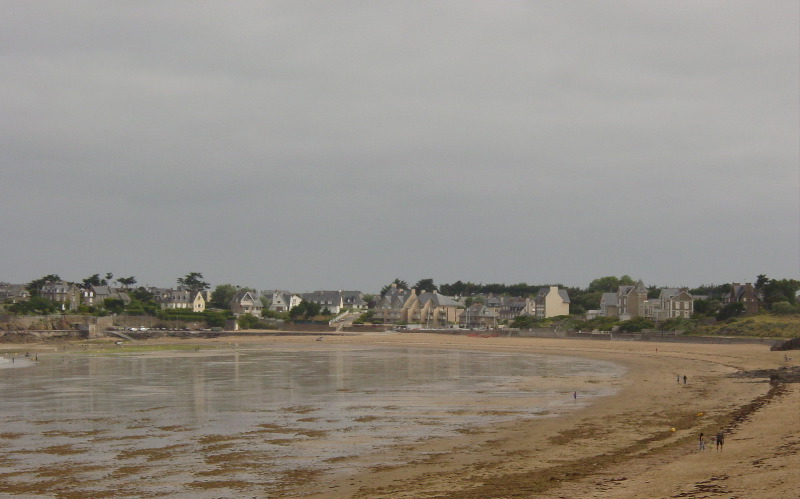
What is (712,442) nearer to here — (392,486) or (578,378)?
(392,486)

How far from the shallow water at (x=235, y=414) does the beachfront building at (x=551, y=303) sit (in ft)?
240

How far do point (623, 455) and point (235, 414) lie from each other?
1490cm

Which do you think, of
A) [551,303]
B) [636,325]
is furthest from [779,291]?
[551,303]

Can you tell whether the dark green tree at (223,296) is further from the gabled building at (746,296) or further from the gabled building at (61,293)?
the gabled building at (746,296)

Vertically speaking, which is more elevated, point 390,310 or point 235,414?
point 390,310

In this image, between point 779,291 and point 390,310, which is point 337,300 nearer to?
point 390,310

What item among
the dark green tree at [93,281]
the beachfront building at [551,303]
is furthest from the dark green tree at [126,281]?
the beachfront building at [551,303]

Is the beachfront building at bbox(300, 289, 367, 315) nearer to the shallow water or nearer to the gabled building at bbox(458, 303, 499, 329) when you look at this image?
the gabled building at bbox(458, 303, 499, 329)

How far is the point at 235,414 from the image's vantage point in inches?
1079

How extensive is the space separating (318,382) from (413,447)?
759 inches

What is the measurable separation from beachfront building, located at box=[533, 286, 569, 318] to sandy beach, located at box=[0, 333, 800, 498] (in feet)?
299

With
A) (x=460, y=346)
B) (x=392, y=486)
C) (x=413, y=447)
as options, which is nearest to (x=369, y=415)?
(x=413, y=447)

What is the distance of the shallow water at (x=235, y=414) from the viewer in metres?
18.0

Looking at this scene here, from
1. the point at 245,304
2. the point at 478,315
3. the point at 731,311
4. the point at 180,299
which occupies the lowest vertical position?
the point at 478,315
